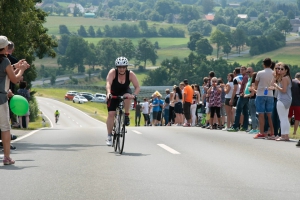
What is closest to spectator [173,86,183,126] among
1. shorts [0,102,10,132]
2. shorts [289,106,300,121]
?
shorts [289,106,300,121]

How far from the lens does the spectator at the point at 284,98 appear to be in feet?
54.6

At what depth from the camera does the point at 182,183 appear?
959 cm

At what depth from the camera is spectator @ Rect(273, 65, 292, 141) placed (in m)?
16.6

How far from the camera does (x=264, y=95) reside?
58.9 feet

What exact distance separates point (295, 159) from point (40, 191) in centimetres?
506

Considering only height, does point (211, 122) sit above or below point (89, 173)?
below

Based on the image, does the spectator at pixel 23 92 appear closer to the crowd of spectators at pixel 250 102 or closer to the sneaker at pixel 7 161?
the crowd of spectators at pixel 250 102

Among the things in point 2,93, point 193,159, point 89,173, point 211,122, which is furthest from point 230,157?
point 211,122

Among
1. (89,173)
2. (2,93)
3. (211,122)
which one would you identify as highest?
(2,93)

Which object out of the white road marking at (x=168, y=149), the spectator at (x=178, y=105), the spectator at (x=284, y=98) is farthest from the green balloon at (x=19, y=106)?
the spectator at (x=178, y=105)

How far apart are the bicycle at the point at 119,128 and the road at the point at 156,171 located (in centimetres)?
19

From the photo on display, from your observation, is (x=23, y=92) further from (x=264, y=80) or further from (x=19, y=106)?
(x=19, y=106)

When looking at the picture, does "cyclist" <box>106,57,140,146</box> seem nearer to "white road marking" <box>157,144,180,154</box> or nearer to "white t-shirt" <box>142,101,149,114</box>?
"white road marking" <box>157,144,180,154</box>

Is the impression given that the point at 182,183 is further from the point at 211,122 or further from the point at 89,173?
the point at 211,122
